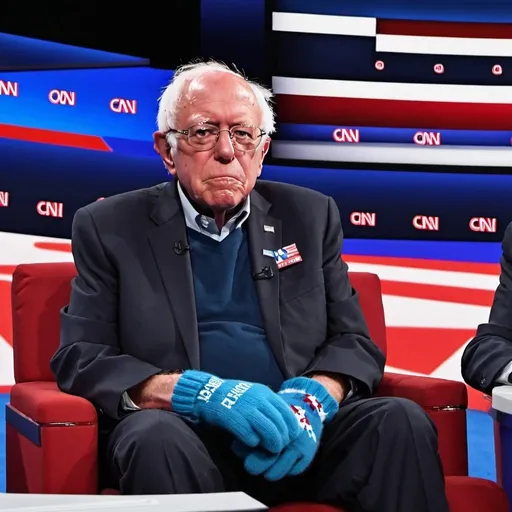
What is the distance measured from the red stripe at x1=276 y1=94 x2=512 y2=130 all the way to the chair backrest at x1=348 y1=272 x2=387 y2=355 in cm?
215

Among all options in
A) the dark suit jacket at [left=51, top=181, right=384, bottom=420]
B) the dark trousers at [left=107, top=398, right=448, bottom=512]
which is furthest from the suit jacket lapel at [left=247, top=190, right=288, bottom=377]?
the dark trousers at [left=107, top=398, right=448, bottom=512]

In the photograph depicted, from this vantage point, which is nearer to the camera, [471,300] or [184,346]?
[184,346]

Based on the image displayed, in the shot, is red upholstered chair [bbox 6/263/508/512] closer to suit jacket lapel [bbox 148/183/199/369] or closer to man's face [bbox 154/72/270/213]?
suit jacket lapel [bbox 148/183/199/369]

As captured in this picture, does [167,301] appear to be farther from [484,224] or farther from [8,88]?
[484,224]

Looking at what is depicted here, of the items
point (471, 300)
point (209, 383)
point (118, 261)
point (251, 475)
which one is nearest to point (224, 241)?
point (118, 261)

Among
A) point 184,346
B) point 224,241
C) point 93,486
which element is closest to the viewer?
point 93,486

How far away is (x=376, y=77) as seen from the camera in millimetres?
4707

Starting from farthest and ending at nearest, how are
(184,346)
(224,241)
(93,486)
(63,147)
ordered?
1. (63,147)
2. (224,241)
3. (184,346)
4. (93,486)

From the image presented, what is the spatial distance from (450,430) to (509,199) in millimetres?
2676

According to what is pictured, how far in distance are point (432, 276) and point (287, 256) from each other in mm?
2480

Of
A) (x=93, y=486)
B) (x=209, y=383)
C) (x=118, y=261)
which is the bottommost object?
(x=93, y=486)

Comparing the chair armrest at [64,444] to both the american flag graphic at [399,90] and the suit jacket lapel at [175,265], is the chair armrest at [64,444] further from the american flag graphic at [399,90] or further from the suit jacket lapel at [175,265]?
the american flag graphic at [399,90]

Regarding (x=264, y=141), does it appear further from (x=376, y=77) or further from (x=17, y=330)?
(x=376, y=77)

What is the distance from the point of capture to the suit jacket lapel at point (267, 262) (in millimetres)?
2273
